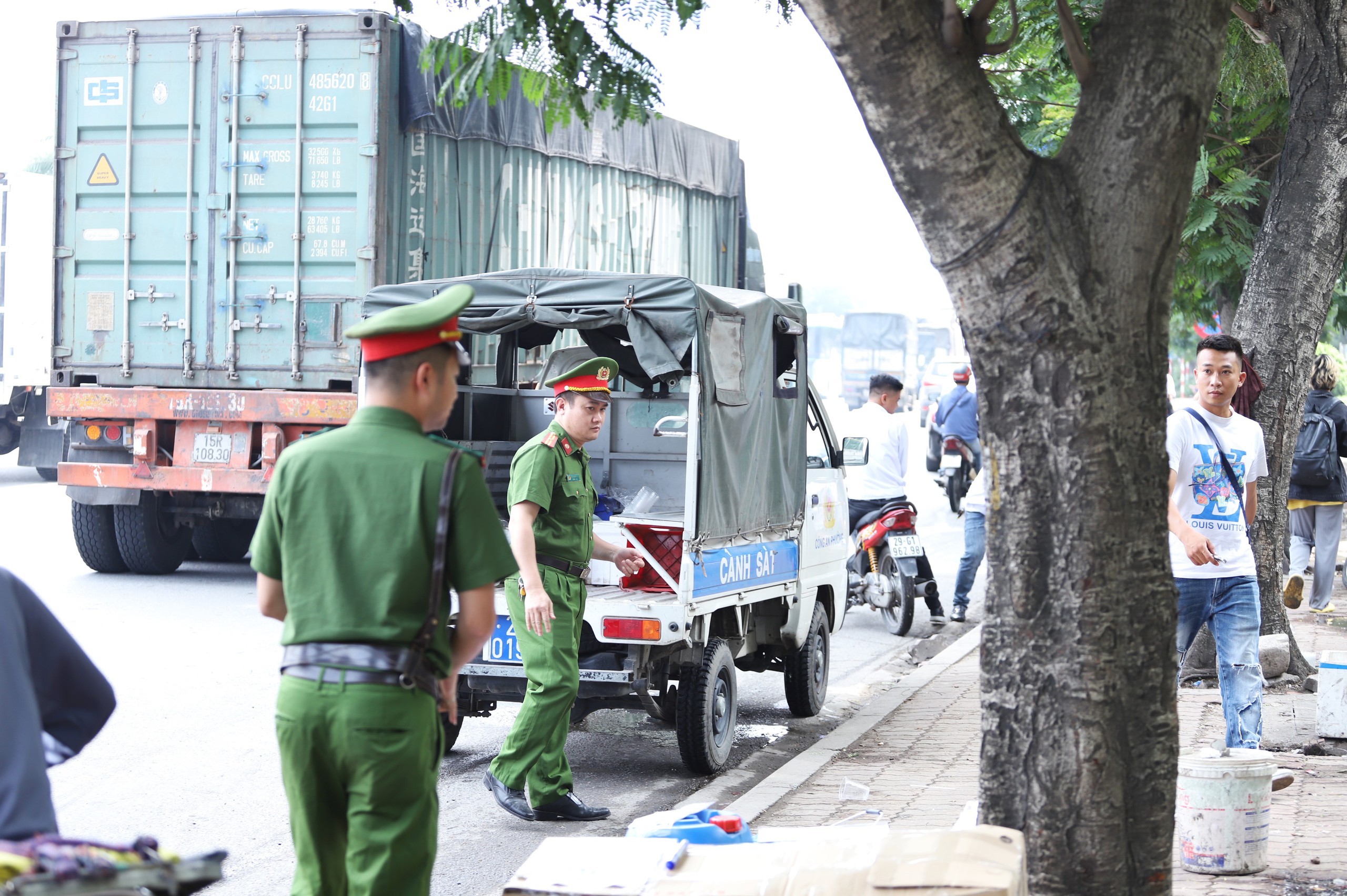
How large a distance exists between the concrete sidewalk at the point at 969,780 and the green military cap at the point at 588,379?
1.91 metres

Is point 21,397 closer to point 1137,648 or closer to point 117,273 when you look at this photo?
point 117,273

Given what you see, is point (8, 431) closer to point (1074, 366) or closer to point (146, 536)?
point (146, 536)

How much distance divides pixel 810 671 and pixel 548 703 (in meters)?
2.70

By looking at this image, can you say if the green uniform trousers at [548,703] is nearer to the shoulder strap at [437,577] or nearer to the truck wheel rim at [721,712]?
the truck wheel rim at [721,712]

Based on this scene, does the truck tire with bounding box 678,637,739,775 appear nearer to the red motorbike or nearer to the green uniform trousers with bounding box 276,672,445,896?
the green uniform trousers with bounding box 276,672,445,896

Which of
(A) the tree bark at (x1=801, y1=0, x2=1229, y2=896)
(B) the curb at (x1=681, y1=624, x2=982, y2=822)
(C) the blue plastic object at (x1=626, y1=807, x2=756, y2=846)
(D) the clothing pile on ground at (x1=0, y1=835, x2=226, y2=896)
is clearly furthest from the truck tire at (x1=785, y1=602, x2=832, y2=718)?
(D) the clothing pile on ground at (x1=0, y1=835, x2=226, y2=896)

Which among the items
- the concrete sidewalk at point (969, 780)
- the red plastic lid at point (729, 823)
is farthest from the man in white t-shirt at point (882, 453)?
the red plastic lid at point (729, 823)

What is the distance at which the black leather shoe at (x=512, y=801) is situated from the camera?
577cm

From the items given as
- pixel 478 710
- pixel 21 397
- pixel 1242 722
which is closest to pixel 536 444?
pixel 478 710

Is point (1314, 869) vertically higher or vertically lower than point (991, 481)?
lower

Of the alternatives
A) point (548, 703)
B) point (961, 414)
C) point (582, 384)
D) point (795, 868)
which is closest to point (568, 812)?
point (548, 703)

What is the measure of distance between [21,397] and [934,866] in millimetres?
20705

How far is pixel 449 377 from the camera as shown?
3.17 meters

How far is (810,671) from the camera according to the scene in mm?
7984
